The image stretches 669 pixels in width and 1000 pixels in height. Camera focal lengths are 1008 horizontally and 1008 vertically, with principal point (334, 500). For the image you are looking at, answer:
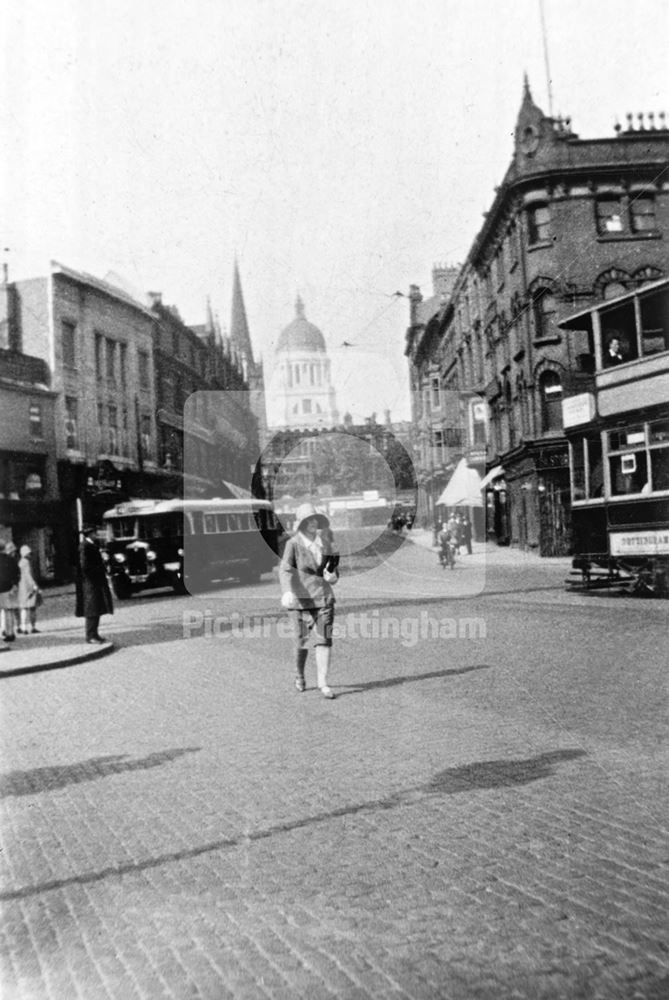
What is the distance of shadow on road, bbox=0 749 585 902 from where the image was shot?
4293 millimetres

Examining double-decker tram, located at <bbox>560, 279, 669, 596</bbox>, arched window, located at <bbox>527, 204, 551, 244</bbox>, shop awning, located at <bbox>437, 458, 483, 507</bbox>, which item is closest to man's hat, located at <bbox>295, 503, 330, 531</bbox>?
double-decker tram, located at <bbox>560, 279, 669, 596</bbox>

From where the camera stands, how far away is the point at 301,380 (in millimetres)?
14680

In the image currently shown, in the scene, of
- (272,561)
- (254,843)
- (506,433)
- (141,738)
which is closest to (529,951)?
(254,843)

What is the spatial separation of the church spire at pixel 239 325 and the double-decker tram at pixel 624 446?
6.48m

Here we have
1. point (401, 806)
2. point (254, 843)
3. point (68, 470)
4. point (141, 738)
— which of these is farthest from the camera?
point (68, 470)

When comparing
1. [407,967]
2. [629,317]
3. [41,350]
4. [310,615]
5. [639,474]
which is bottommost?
[407,967]

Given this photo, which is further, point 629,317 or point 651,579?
point 629,317

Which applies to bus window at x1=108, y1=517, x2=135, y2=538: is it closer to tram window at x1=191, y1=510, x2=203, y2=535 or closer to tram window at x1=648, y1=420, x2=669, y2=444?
tram window at x1=191, y1=510, x2=203, y2=535

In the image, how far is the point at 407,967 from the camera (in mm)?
3256

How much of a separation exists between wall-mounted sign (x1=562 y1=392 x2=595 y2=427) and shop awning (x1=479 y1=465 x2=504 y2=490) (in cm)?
2156

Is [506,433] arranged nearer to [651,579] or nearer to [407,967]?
[651,579]

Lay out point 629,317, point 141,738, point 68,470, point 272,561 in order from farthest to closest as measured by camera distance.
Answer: point 68,470, point 272,561, point 629,317, point 141,738

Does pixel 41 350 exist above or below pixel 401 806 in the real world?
above

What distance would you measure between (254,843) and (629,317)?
15.7m
